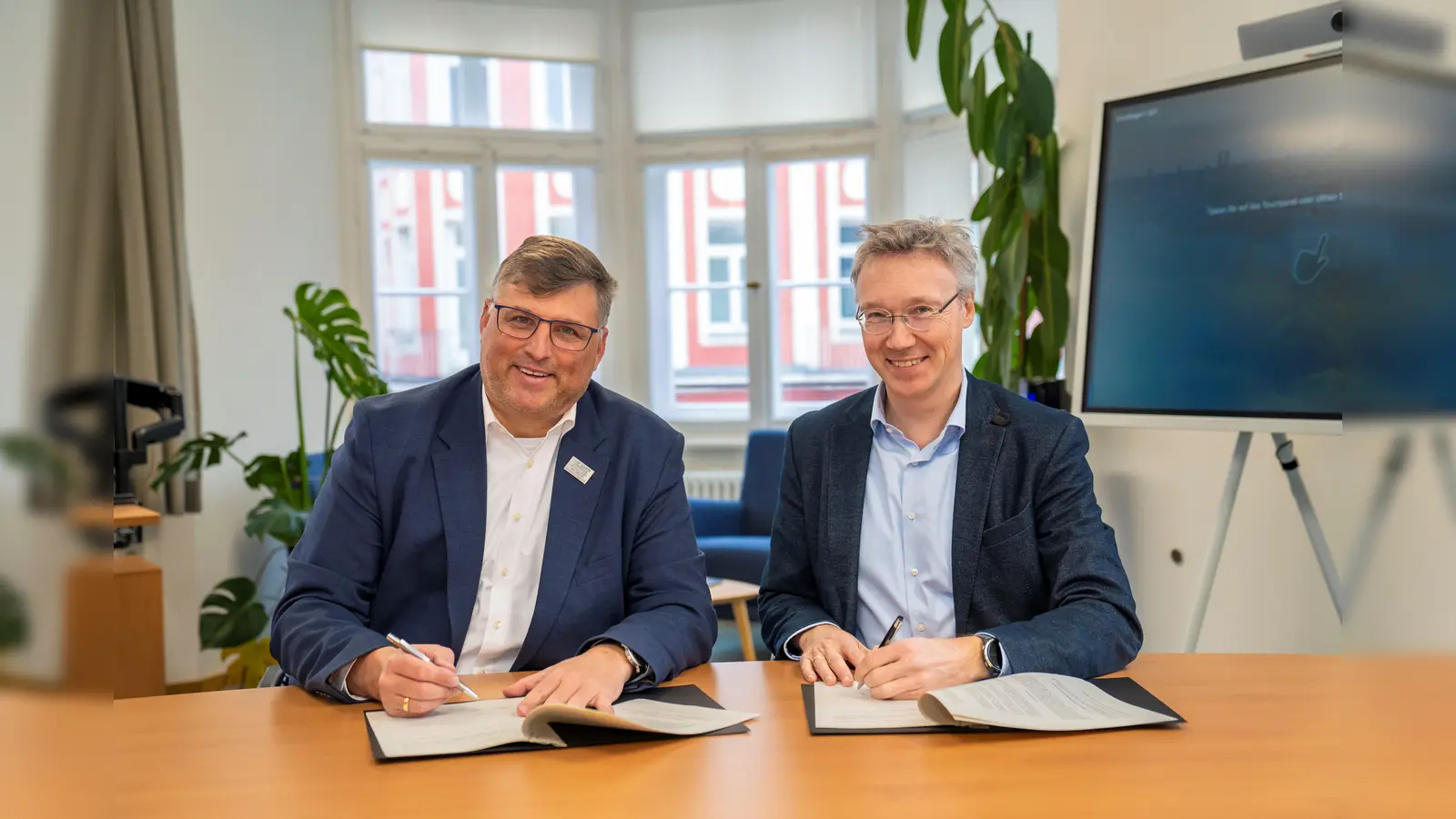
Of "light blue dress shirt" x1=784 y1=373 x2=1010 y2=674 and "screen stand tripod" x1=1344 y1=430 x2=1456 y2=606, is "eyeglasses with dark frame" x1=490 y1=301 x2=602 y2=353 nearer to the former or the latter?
"light blue dress shirt" x1=784 y1=373 x2=1010 y2=674

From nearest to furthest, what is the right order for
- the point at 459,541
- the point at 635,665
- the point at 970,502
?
the point at 635,665, the point at 459,541, the point at 970,502

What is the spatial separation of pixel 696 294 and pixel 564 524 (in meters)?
4.78

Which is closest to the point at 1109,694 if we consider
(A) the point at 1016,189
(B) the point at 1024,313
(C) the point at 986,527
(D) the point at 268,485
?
(C) the point at 986,527

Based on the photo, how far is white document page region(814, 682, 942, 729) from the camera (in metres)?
1.31

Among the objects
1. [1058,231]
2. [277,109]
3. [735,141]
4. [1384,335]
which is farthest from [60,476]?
[735,141]

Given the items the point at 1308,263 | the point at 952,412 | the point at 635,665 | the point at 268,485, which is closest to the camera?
the point at 635,665

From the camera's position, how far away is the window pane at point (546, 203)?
20.8 feet

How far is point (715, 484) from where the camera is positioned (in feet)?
20.3

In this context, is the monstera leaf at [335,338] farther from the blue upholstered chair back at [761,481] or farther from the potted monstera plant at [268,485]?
the blue upholstered chair back at [761,481]

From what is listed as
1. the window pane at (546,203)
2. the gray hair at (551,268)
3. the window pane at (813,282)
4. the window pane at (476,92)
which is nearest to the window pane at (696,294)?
the window pane at (813,282)

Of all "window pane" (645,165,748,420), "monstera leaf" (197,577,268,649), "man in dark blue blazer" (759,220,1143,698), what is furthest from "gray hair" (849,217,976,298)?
"window pane" (645,165,748,420)

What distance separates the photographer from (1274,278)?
2166mm

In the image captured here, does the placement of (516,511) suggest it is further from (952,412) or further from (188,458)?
(188,458)

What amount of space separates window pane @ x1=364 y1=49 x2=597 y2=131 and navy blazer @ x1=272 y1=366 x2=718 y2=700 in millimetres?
4698
